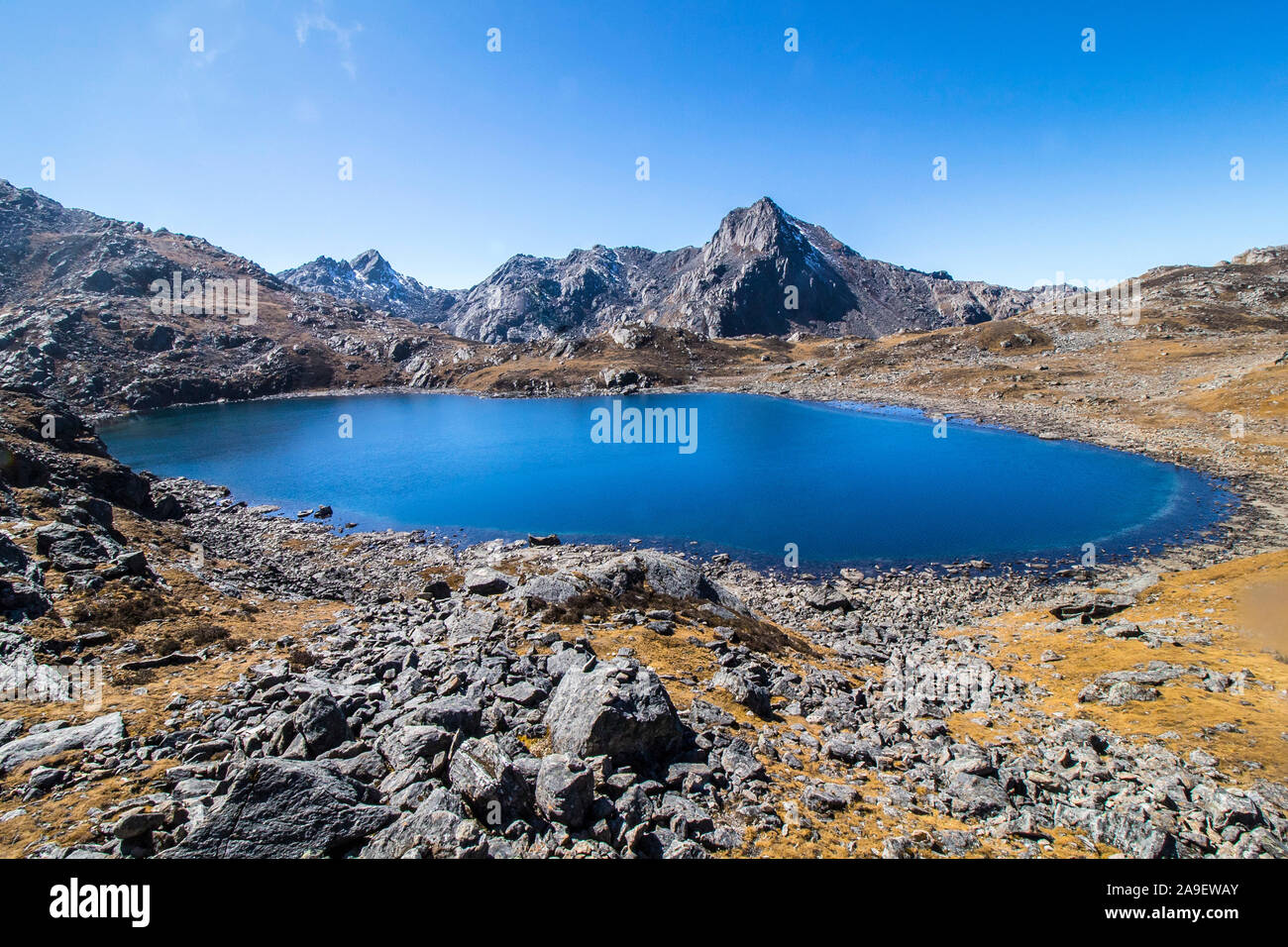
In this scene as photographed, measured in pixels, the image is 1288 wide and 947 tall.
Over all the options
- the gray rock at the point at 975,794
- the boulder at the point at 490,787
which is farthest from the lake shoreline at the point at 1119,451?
the boulder at the point at 490,787

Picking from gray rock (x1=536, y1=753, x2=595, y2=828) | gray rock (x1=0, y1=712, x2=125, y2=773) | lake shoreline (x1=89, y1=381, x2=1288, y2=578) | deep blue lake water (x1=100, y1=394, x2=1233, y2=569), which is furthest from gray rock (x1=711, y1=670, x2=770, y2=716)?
deep blue lake water (x1=100, y1=394, x2=1233, y2=569)

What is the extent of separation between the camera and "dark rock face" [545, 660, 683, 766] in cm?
1285

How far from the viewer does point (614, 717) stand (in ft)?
42.6

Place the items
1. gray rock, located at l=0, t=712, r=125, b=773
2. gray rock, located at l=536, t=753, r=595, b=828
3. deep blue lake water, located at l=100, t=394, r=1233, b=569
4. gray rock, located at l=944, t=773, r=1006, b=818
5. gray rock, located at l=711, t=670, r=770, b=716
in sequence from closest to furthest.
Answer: gray rock, located at l=536, t=753, r=595, b=828, gray rock, located at l=0, t=712, r=125, b=773, gray rock, located at l=944, t=773, r=1006, b=818, gray rock, located at l=711, t=670, r=770, b=716, deep blue lake water, located at l=100, t=394, r=1233, b=569

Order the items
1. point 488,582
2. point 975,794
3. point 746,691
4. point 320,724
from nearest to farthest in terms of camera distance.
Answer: point 320,724 < point 975,794 < point 746,691 < point 488,582

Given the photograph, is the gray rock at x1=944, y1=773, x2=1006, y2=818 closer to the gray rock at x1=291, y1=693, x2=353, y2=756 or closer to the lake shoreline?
the gray rock at x1=291, y1=693, x2=353, y2=756

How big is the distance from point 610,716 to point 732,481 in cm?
5577

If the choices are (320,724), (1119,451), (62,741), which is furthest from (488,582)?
(1119,451)

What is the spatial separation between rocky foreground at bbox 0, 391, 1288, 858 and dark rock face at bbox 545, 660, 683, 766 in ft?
0.22

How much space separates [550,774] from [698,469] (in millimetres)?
63913

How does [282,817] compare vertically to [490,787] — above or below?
above

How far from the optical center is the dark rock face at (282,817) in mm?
8609

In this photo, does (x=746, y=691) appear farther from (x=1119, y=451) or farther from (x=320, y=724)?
(x=1119, y=451)
